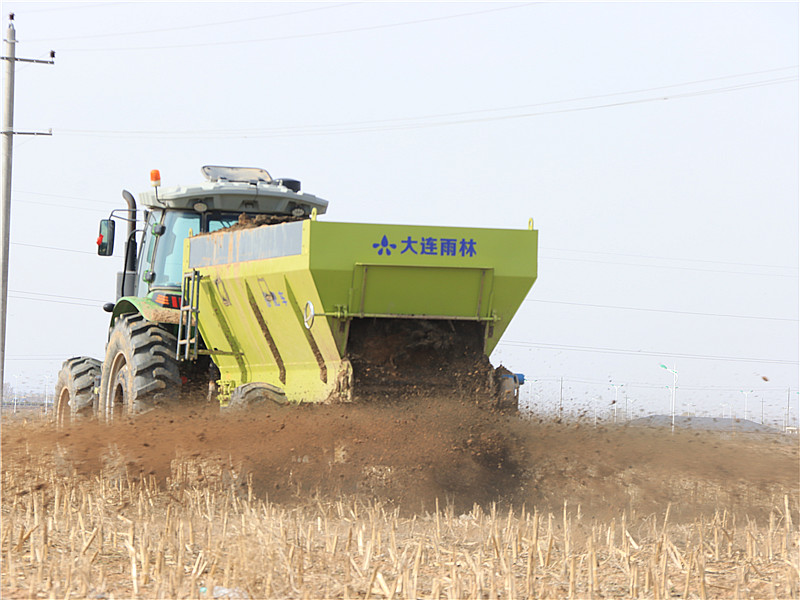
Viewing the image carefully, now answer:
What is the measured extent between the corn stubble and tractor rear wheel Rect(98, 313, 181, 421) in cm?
161

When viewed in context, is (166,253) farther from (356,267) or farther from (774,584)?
(774,584)

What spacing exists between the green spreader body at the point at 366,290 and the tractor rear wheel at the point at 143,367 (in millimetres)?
1063

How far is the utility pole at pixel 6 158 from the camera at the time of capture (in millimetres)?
16109

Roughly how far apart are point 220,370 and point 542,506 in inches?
140

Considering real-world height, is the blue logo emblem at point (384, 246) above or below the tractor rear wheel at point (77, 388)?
above

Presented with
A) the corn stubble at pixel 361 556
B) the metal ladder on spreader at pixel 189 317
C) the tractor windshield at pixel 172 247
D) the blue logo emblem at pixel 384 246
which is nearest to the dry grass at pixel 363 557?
the corn stubble at pixel 361 556

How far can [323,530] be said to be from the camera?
6.93 m

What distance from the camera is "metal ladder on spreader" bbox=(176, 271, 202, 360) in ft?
32.1

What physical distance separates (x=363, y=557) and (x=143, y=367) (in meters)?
4.40

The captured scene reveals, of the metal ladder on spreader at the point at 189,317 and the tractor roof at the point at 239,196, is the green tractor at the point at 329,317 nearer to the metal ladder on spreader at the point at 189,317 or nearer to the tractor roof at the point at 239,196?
the metal ladder on spreader at the point at 189,317

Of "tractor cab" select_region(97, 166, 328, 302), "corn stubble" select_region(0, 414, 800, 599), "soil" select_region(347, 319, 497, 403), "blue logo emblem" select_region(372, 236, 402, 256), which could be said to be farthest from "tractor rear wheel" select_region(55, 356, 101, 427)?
"blue logo emblem" select_region(372, 236, 402, 256)

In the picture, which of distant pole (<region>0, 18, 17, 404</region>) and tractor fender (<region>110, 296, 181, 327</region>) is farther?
distant pole (<region>0, 18, 17, 404</region>)

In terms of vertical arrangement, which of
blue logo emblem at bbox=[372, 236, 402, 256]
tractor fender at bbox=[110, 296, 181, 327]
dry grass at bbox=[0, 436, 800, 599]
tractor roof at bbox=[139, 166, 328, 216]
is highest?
tractor roof at bbox=[139, 166, 328, 216]

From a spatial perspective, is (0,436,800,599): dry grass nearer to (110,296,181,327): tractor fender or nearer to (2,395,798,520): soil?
(2,395,798,520): soil
